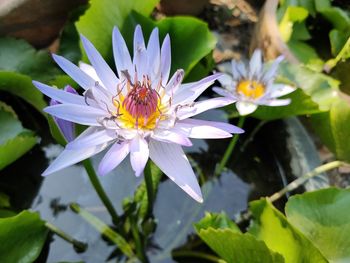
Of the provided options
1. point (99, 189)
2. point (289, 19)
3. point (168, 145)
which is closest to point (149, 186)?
point (99, 189)

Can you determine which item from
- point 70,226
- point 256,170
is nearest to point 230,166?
point 256,170

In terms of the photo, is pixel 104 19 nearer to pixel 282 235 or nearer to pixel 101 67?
pixel 101 67

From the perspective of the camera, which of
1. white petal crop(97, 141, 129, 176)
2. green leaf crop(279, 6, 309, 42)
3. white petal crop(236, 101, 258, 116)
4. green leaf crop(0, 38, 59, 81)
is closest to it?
white petal crop(97, 141, 129, 176)

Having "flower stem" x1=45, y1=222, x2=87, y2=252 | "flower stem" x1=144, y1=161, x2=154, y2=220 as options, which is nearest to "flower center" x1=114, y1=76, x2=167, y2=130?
"flower stem" x1=144, y1=161, x2=154, y2=220

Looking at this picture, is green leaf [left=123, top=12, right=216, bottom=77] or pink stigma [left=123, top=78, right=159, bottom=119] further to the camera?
green leaf [left=123, top=12, right=216, bottom=77]

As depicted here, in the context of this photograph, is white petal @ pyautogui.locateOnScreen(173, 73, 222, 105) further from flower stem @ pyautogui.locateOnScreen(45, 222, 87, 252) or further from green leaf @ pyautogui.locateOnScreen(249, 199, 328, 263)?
flower stem @ pyautogui.locateOnScreen(45, 222, 87, 252)
